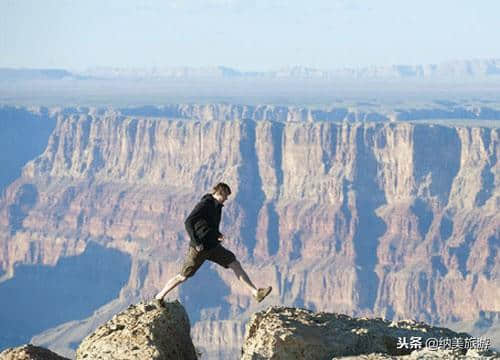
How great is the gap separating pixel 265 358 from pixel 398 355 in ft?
9.91

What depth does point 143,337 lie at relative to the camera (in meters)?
20.9

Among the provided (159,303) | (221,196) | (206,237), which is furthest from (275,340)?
(221,196)

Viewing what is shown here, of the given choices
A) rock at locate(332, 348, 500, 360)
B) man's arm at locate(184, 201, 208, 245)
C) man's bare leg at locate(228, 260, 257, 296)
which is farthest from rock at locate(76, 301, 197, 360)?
rock at locate(332, 348, 500, 360)

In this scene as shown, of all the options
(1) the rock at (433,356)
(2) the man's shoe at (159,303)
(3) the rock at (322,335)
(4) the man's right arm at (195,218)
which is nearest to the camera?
(1) the rock at (433,356)

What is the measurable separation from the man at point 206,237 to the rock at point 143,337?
54 centimetres

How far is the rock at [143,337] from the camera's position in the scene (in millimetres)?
20688

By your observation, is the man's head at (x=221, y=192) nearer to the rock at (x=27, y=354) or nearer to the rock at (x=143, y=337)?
the rock at (x=143, y=337)

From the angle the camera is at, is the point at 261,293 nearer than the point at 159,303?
No

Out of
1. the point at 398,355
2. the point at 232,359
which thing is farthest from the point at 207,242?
the point at 232,359

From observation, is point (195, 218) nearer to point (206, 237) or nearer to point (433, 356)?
point (206, 237)

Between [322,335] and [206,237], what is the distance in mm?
3226

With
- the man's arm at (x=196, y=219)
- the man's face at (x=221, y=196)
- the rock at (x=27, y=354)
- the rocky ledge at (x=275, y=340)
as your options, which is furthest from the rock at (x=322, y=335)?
the rock at (x=27, y=354)

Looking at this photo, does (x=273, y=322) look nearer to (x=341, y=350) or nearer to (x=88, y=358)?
(x=341, y=350)

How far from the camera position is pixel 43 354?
73.5ft
